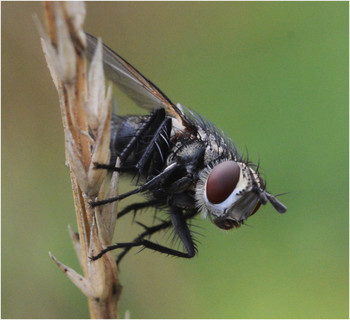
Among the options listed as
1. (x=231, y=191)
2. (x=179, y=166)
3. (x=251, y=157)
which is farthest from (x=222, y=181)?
(x=251, y=157)

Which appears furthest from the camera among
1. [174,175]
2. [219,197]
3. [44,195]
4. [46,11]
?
[44,195]

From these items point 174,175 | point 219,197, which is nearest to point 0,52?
point 174,175

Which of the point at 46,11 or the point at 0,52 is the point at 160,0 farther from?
the point at 46,11

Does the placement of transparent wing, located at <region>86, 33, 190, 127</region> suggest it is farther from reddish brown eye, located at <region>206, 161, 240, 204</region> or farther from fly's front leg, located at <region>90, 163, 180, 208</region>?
reddish brown eye, located at <region>206, 161, 240, 204</region>

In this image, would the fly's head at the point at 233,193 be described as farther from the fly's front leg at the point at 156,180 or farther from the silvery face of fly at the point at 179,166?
the fly's front leg at the point at 156,180

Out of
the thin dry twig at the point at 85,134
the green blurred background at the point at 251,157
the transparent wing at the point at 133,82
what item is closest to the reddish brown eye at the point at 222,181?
the transparent wing at the point at 133,82
